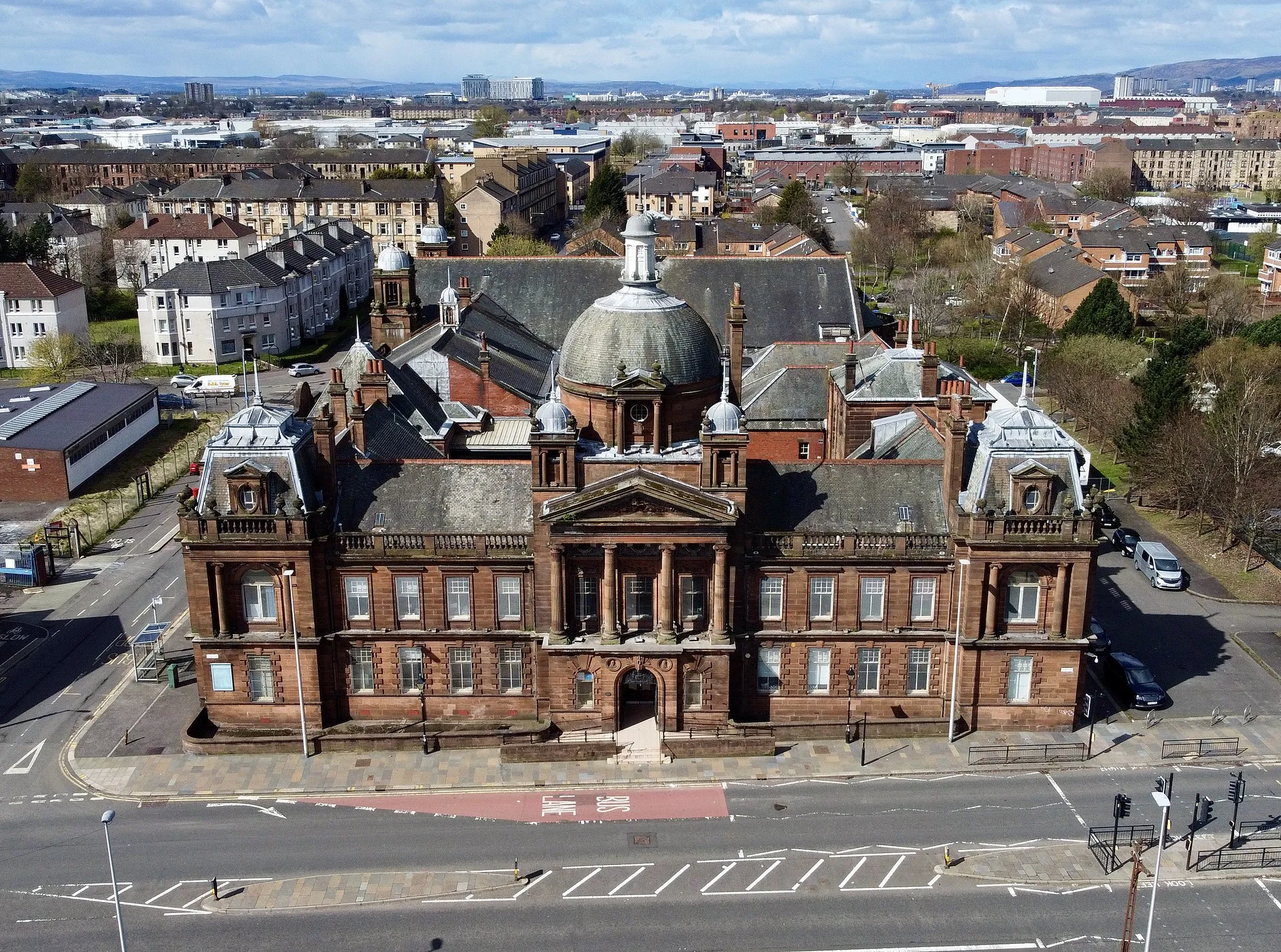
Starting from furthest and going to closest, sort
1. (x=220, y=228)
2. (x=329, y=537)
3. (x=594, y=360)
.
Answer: (x=220, y=228), (x=594, y=360), (x=329, y=537)

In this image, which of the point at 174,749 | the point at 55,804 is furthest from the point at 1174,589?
the point at 55,804

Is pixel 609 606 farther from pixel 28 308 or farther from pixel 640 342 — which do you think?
pixel 28 308

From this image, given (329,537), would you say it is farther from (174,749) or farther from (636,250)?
(636,250)

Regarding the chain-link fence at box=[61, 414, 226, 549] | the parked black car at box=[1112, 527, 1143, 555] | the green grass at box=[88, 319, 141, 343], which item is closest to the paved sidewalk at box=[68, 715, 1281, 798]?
the parked black car at box=[1112, 527, 1143, 555]

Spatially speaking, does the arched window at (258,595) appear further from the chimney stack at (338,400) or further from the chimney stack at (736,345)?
the chimney stack at (736,345)

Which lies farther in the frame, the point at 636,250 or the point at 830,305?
the point at 830,305

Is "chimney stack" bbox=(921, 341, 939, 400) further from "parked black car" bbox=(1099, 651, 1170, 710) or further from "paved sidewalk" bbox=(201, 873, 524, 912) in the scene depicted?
"paved sidewalk" bbox=(201, 873, 524, 912)
